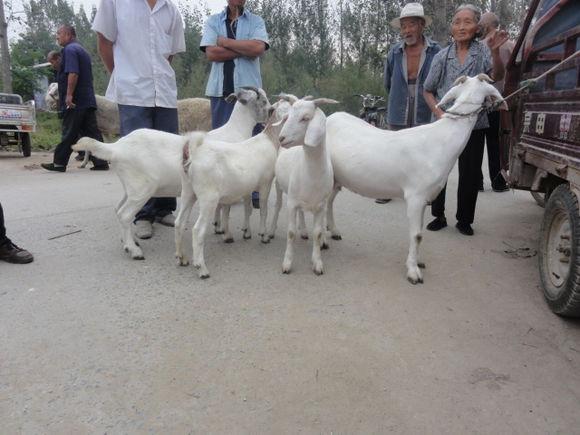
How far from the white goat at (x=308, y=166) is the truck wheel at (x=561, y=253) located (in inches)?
61.8

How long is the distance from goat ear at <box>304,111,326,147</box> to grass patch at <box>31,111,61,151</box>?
35.2 ft

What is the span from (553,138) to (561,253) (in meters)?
0.80

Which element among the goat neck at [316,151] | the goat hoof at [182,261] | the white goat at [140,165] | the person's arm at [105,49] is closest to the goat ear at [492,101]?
the goat neck at [316,151]

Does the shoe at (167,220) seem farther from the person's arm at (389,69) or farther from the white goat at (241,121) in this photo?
the person's arm at (389,69)

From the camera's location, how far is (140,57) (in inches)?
166

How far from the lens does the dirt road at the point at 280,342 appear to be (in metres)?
2.01

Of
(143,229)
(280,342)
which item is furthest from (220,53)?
(280,342)

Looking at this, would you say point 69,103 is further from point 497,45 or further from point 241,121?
point 497,45

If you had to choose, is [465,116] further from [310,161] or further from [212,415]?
[212,415]

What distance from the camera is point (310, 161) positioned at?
3.42 metres

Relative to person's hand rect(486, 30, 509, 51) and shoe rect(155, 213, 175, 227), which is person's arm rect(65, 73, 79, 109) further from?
person's hand rect(486, 30, 509, 51)

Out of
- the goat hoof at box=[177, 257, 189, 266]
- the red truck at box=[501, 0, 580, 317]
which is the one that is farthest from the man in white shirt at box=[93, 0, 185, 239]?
the red truck at box=[501, 0, 580, 317]

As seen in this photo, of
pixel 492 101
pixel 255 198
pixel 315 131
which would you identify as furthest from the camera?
pixel 255 198

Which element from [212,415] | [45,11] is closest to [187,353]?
[212,415]
